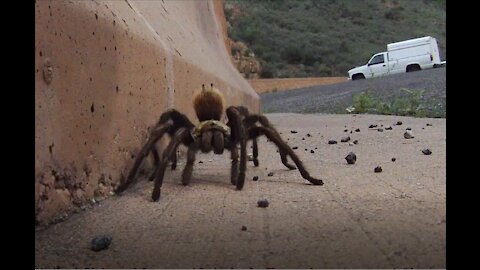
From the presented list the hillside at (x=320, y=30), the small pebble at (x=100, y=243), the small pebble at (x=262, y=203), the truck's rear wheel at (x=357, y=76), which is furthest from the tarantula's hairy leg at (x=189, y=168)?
the truck's rear wheel at (x=357, y=76)

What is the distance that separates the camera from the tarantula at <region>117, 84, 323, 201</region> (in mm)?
4145

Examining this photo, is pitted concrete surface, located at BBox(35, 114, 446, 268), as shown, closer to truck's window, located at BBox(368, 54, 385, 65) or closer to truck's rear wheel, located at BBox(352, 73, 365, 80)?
truck's window, located at BBox(368, 54, 385, 65)

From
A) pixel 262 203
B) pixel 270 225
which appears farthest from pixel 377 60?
pixel 270 225

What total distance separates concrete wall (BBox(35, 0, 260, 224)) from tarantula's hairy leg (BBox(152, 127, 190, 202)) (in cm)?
30

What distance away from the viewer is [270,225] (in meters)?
2.89

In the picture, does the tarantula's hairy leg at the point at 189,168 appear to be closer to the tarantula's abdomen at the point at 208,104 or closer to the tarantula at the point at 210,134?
the tarantula at the point at 210,134

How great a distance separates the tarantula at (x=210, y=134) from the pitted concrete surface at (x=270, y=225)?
13cm

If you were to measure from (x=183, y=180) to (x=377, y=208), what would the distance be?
1.53m

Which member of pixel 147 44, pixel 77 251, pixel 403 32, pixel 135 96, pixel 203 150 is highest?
pixel 403 32

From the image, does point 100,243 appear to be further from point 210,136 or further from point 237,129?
point 237,129

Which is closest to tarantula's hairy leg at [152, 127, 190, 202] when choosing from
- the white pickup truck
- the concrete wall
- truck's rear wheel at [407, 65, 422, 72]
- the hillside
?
the concrete wall
